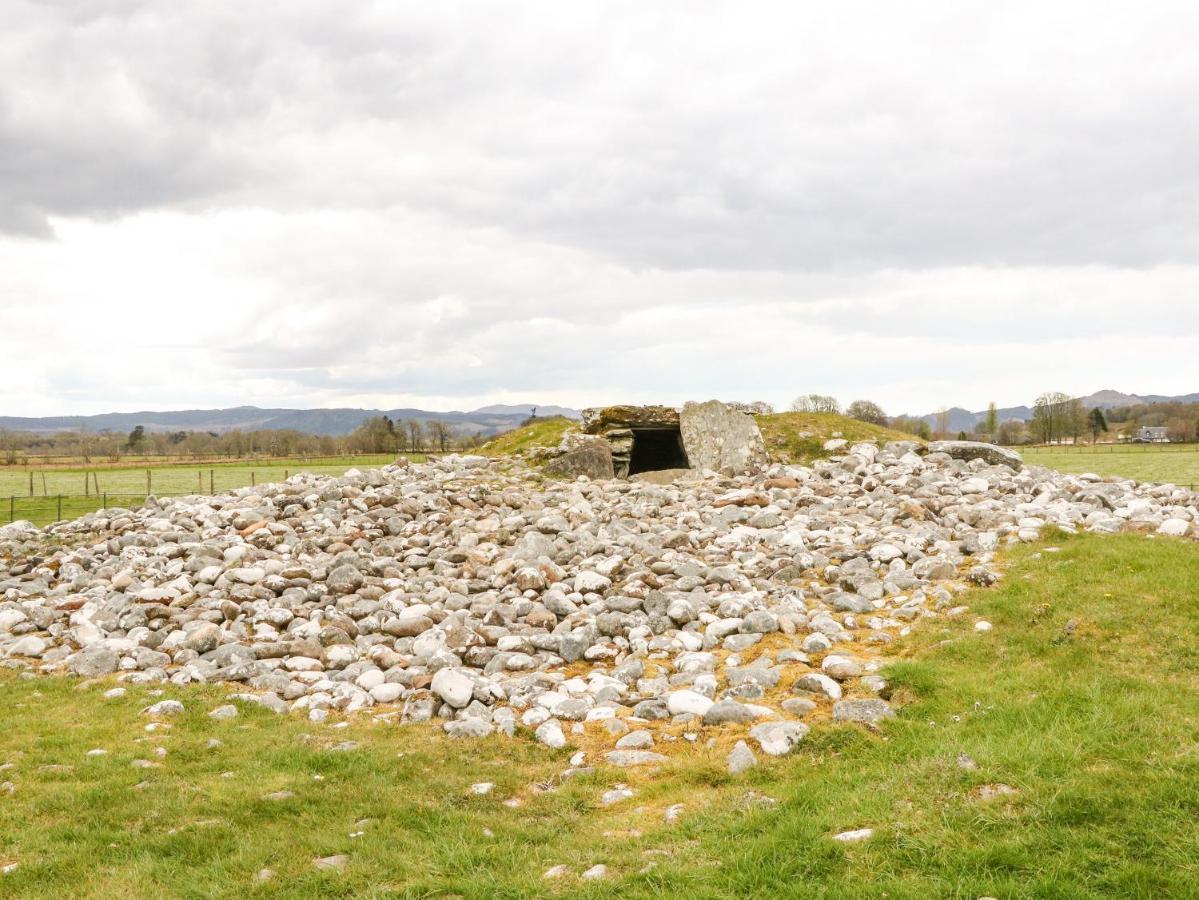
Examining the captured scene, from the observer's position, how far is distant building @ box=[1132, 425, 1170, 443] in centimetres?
9196

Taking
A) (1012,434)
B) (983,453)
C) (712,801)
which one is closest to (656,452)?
(983,453)

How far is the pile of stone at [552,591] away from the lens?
811 centimetres

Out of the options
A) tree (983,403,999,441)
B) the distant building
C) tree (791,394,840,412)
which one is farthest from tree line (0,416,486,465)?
the distant building

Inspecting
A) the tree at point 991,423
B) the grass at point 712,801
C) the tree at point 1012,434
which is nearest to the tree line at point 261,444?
the tree at point 991,423

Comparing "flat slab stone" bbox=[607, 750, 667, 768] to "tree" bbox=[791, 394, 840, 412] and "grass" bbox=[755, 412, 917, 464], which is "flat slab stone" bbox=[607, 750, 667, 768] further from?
"tree" bbox=[791, 394, 840, 412]

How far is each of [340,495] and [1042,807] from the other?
14857mm

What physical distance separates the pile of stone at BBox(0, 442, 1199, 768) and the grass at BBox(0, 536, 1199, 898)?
2.18ft

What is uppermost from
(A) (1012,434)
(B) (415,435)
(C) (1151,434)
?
(B) (415,435)

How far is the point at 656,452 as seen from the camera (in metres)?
26.7

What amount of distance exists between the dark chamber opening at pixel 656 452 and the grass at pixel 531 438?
7.58 ft

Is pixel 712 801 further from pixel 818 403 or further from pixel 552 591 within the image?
pixel 818 403

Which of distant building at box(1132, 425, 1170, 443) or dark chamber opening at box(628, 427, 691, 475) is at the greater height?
dark chamber opening at box(628, 427, 691, 475)

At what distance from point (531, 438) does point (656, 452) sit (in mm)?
4244

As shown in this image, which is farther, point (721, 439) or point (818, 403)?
point (818, 403)
